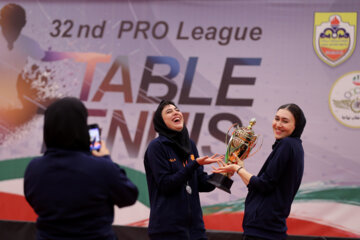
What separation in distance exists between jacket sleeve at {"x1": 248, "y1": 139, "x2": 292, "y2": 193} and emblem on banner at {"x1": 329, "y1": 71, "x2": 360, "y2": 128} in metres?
2.06

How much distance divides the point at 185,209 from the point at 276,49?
243 cm

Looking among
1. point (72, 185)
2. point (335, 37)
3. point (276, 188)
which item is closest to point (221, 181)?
point (276, 188)

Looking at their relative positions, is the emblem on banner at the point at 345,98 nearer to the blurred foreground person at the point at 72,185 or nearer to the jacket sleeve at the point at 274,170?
the jacket sleeve at the point at 274,170

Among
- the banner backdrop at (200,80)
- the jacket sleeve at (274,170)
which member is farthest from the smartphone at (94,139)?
the banner backdrop at (200,80)

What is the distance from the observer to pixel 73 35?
16.1 ft

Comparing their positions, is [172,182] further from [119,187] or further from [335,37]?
[335,37]

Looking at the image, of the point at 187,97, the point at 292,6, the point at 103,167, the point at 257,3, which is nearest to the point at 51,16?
Result: the point at 187,97

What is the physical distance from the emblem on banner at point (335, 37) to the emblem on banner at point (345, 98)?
0.19 meters

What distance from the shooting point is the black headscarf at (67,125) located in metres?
2.01

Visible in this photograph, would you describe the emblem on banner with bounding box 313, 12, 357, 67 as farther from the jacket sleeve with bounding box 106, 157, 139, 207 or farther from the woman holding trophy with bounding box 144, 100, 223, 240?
the jacket sleeve with bounding box 106, 157, 139, 207

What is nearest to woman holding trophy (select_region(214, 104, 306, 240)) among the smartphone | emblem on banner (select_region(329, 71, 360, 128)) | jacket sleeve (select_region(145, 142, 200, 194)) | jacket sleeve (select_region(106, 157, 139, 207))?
jacket sleeve (select_region(145, 142, 200, 194))

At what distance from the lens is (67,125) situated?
2012mm

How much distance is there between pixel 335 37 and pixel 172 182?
107 inches

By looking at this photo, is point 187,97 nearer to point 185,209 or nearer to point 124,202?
point 185,209
